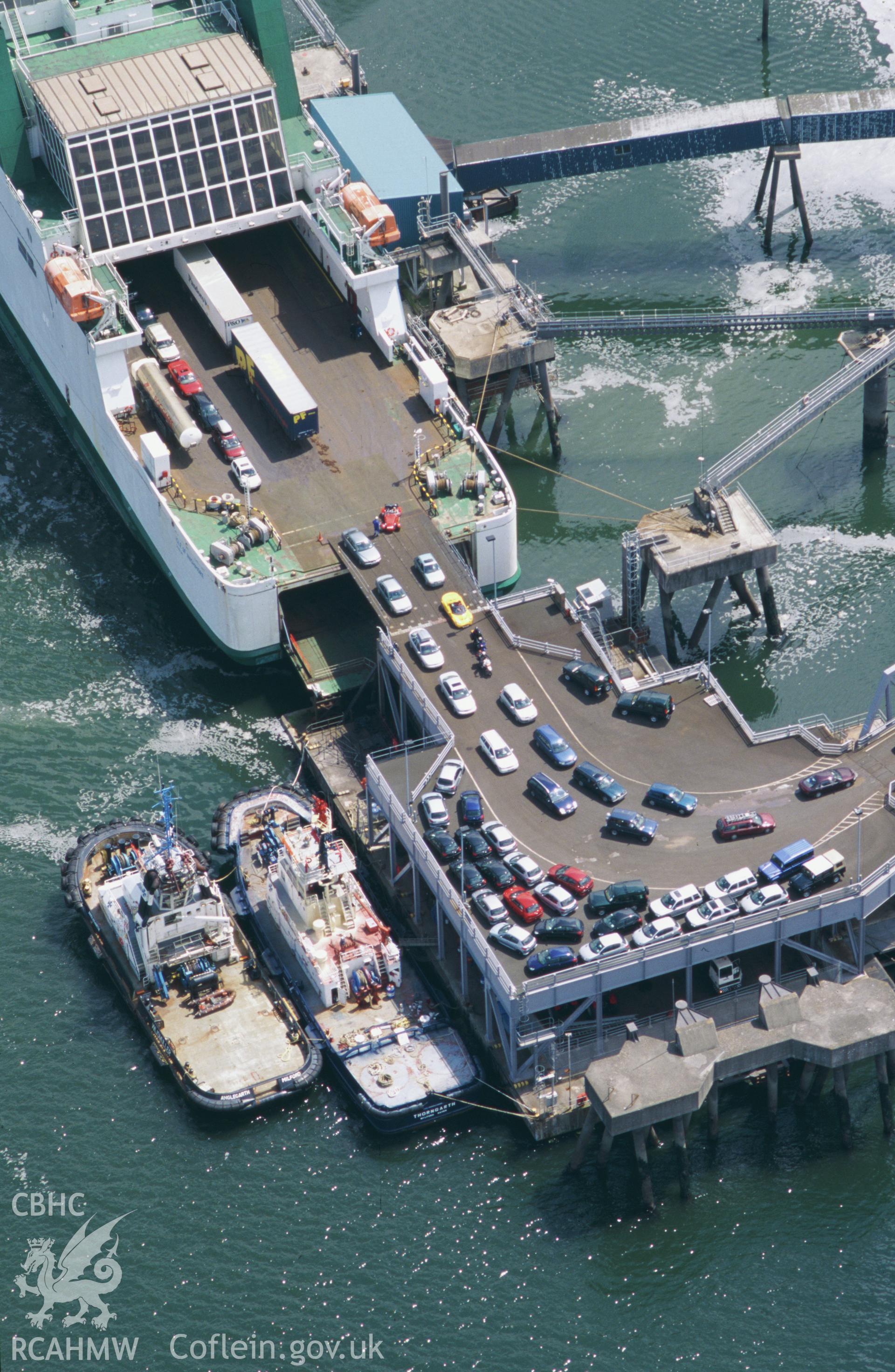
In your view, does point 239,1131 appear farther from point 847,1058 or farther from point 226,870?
point 847,1058

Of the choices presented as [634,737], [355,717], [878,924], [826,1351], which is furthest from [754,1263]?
[355,717]

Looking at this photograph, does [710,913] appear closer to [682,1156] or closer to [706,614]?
[682,1156]

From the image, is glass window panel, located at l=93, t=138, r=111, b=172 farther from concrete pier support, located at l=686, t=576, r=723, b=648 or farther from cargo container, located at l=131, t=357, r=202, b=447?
concrete pier support, located at l=686, t=576, r=723, b=648

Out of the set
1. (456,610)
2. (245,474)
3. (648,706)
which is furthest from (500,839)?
(245,474)

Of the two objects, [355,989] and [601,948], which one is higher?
[601,948]

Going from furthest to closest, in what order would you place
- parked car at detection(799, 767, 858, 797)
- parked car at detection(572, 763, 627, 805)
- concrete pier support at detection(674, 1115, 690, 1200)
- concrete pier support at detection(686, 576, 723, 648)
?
concrete pier support at detection(686, 576, 723, 648), parked car at detection(572, 763, 627, 805), parked car at detection(799, 767, 858, 797), concrete pier support at detection(674, 1115, 690, 1200)

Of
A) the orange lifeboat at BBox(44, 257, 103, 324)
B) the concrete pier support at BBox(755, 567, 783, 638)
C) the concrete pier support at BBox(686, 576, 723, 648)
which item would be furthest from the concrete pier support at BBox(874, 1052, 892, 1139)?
the orange lifeboat at BBox(44, 257, 103, 324)
